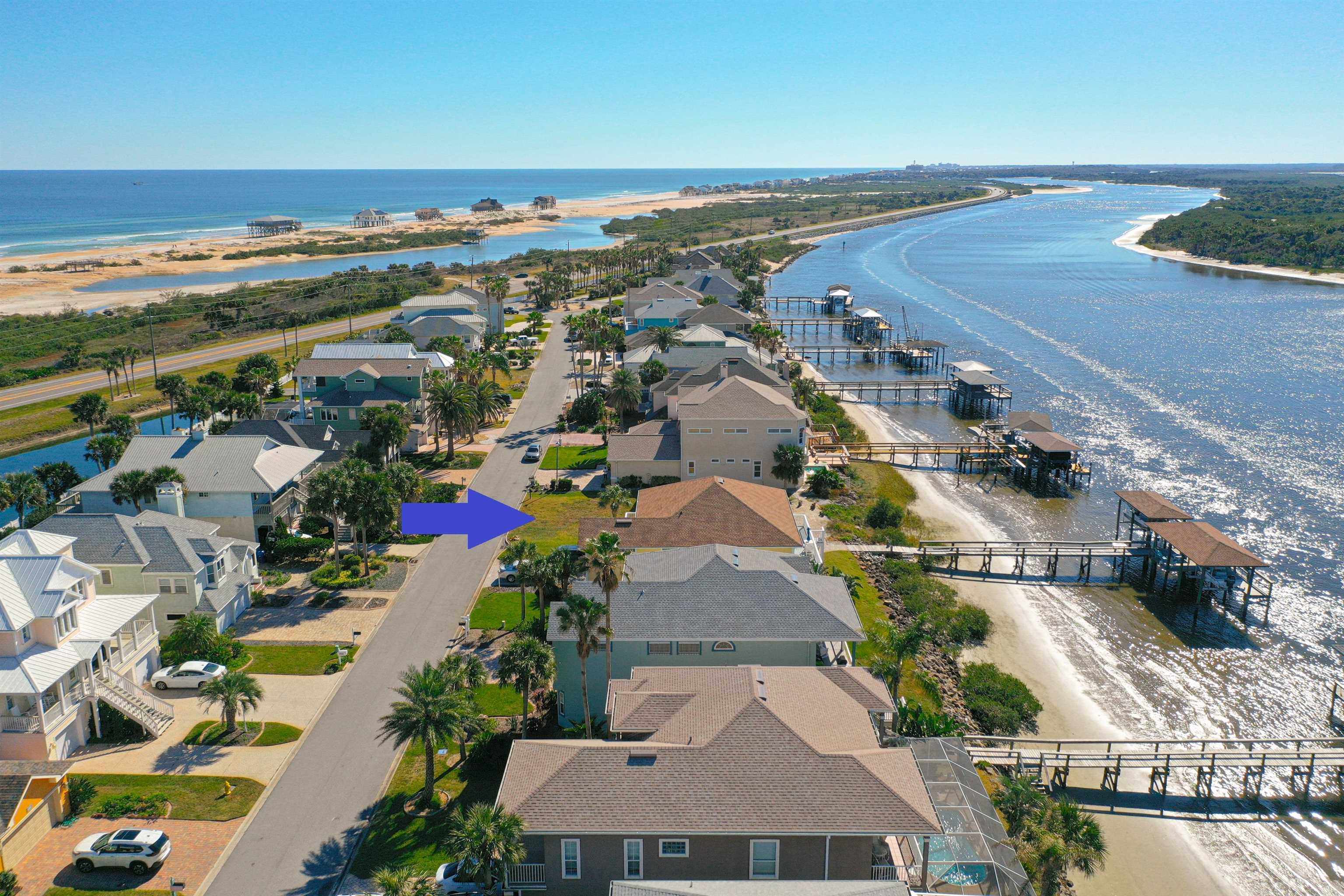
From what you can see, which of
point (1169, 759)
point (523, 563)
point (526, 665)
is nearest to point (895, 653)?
point (1169, 759)

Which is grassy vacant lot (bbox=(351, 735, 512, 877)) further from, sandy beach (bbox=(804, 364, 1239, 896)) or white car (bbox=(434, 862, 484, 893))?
sandy beach (bbox=(804, 364, 1239, 896))

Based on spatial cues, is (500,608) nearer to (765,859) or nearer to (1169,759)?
(765,859)

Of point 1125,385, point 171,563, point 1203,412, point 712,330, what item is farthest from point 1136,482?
point 171,563

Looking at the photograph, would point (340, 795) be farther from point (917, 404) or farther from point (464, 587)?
point (917, 404)

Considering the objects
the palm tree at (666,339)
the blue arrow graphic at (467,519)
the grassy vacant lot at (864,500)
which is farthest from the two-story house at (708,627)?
the palm tree at (666,339)

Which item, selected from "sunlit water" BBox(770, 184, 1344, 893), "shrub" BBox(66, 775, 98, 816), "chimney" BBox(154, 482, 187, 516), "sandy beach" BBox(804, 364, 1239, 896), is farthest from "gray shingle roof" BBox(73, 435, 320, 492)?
"sunlit water" BBox(770, 184, 1344, 893)
